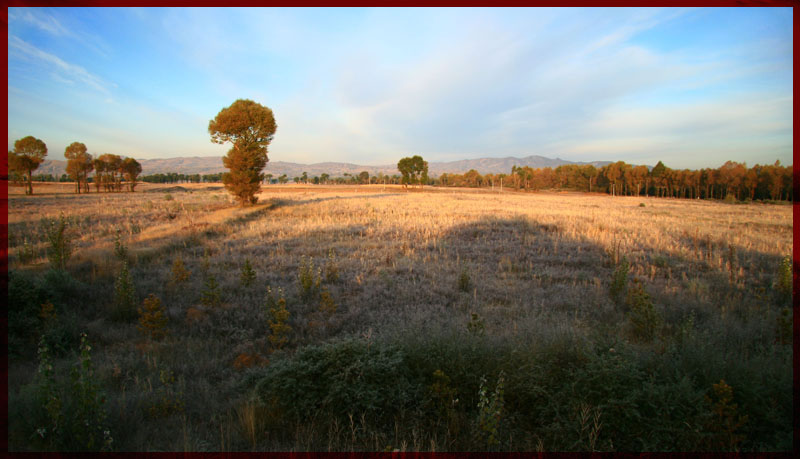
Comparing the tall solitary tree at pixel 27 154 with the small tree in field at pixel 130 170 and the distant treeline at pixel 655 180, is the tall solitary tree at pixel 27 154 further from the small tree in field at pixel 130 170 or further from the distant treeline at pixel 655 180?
the small tree in field at pixel 130 170

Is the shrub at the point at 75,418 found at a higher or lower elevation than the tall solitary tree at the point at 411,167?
lower

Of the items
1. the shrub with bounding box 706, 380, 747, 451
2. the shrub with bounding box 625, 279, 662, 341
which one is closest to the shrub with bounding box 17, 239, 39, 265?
the shrub with bounding box 706, 380, 747, 451

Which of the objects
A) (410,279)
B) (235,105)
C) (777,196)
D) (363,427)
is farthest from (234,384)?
(777,196)

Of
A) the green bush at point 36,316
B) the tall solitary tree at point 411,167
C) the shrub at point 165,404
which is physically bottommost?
the shrub at point 165,404

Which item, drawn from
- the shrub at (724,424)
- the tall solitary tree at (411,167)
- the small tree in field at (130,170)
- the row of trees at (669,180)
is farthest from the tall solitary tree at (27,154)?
the row of trees at (669,180)

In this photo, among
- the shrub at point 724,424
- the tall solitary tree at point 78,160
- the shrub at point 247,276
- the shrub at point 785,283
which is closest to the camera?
the shrub at point 724,424

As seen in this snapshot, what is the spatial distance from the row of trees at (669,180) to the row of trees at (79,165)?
91.8 metres

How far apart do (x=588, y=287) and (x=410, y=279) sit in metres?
4.27

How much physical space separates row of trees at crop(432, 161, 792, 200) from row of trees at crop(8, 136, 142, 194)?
301 feet

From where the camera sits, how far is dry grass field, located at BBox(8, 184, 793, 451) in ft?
9.40

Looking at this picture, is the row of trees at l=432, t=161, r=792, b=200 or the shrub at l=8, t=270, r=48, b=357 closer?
the shrub at l=8, t=270, r=48, b=357

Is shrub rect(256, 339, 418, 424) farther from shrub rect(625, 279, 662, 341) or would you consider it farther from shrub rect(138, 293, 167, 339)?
shrub rect(625, 279, 662, 341)

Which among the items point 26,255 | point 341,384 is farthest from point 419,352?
point 26,255

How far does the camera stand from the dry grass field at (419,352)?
113 inches
